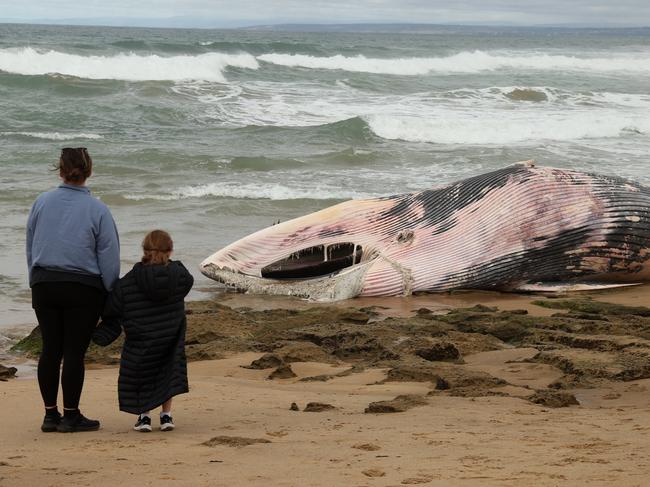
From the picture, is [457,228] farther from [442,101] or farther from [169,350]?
[442,101]

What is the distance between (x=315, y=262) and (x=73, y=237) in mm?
5694

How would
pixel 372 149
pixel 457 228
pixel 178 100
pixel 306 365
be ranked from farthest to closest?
pixel 178 100
pixel 372 149
pixel 457 228
pixel 306 365

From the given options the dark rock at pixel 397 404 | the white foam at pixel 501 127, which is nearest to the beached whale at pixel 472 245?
the dark rock at pixel 397 404

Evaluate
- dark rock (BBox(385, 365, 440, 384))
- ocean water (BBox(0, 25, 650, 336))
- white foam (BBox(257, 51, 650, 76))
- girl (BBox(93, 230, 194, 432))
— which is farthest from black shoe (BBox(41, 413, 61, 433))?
white foam (BBox(257, 51, 650, 76))

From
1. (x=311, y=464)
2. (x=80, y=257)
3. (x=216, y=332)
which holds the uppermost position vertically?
(x=80, y=257)

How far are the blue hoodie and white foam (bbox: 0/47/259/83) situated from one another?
1419 inches

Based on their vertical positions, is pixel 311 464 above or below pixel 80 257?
below

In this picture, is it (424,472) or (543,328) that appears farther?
(543,328)

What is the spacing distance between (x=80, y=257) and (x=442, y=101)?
30.6 metres

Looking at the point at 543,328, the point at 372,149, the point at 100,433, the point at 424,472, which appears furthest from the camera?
the point at 372,149

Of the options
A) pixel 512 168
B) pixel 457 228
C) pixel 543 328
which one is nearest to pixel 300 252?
pixel 457 228

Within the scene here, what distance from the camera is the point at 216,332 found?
28.1 ft

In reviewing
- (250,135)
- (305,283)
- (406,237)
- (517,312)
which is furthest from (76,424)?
(250,135)

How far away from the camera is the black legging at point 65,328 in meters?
5.45
